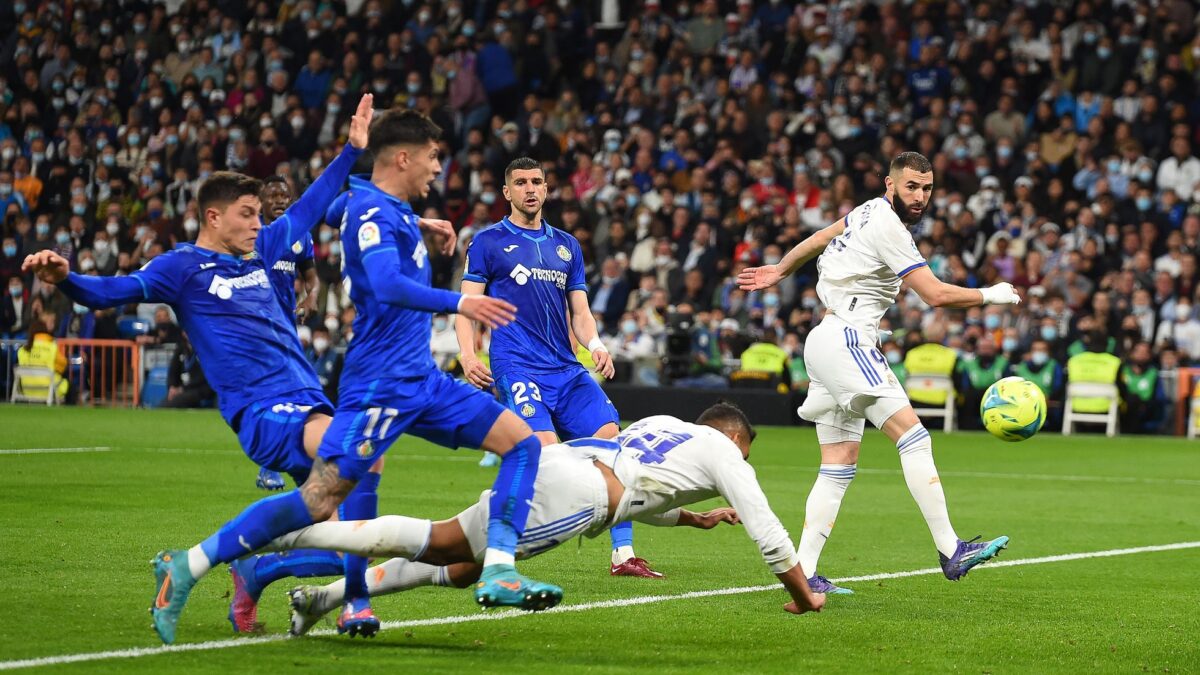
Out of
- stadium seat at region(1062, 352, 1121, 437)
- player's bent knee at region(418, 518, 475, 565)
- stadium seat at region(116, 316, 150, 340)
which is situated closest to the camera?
player's bent knee at region(418, 518, 475, 565)

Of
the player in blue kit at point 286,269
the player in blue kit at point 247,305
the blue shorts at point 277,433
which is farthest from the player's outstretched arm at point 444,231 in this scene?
the player in blue kit at point 286,269

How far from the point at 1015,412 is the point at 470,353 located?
327cm

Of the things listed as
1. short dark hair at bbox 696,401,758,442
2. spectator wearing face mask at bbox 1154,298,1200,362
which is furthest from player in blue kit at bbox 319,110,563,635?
spectator wearing face mask at bbox 1154,298,1200,362

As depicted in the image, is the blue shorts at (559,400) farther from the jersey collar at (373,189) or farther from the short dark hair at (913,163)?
the jersey collar at (373,189)

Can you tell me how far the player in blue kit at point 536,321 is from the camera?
998 centimetres

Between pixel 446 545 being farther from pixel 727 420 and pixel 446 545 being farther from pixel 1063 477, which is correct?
pixel 1063 477

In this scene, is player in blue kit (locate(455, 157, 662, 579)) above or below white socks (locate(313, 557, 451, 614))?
above

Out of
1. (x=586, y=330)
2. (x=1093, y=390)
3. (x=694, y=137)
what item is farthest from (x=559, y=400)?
(x=694, y=137)

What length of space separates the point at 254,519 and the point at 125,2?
32.6 m

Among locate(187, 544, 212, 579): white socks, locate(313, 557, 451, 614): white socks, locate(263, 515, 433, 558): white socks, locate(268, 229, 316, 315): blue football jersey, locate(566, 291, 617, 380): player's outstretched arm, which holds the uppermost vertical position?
locate(268, 229, 316, 315): blue football jersey

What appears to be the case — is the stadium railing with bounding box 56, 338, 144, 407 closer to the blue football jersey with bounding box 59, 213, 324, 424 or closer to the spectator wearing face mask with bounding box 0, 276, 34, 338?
the spectator wearing face mask with bounding box 0, 276, 34, 338

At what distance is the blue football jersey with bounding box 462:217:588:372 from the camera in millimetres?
10133

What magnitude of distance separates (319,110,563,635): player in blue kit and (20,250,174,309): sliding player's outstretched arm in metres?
0.87

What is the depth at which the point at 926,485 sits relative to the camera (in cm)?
902
